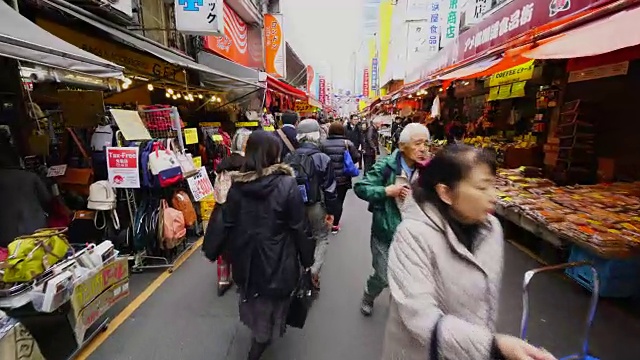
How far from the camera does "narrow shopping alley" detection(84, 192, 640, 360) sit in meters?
3.11

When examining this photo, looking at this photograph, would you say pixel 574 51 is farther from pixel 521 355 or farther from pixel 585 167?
pixel 585 167

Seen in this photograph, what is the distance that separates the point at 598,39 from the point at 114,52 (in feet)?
21.6

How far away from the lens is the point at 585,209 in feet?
15.1

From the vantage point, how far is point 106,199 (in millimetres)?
4355

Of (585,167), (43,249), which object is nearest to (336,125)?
(43,249)

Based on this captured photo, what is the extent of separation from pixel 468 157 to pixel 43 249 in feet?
10.5

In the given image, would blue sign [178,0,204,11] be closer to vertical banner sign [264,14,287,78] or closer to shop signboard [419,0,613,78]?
shop signboard [419,0,613,78]

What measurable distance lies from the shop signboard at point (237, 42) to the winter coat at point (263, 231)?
322 inches

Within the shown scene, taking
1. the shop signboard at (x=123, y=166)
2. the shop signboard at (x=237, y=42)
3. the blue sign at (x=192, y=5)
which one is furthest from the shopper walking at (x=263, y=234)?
the shop signboard at (x=237, y=42)

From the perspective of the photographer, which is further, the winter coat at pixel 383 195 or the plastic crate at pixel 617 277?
Answer: the plastic crate at pixel 617 277

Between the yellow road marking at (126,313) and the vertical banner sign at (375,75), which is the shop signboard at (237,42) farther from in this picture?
the vertical banner sign at (375,75)

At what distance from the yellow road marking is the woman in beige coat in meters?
3.09

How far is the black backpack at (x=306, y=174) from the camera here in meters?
3.71

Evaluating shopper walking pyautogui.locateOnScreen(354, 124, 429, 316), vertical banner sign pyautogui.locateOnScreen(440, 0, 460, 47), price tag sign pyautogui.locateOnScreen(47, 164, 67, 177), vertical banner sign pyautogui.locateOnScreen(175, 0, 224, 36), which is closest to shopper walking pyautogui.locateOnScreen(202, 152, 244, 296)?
shopper walking pyautogui.locateOnScreen(354, 124, 429, 316)
